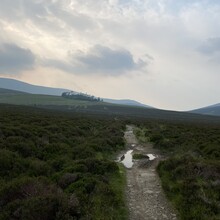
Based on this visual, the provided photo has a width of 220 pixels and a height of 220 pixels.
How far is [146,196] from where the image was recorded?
10.7 metres

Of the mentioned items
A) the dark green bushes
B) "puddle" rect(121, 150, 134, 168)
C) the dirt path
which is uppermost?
the dark green bushes

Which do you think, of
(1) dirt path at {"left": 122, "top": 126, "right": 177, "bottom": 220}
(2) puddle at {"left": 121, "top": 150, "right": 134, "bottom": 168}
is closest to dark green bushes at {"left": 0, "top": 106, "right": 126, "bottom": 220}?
(1) dirt path at {"left": 122, "top": 126, "right": 177, "bottom": 220}

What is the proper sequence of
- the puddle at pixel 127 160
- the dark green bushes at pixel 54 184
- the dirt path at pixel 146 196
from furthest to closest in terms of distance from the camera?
the puddle at pixel 127 160, the dirt path at pixel 146 196, the dark green bushes at pixel 54 184

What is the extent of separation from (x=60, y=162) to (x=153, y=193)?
523 cm

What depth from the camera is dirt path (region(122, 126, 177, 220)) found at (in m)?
8.90

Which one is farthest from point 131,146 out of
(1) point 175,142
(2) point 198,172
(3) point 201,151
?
(2) point 198,172

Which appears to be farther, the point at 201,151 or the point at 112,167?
the point at 201,151

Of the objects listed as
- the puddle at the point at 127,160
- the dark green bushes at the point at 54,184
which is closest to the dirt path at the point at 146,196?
the dark green bushes at the point at 54,184

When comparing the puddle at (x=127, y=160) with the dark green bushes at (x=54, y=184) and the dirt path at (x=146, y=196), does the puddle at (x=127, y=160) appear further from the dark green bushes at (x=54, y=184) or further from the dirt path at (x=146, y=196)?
the dark green bushes at (x=54, y=184)

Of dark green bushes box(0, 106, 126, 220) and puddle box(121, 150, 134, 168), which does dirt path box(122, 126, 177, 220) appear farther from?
puddle box(121, 150, 134, 168)

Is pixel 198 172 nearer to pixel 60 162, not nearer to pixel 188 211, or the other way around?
pixel 188 211

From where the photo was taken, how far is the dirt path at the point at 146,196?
890 cm

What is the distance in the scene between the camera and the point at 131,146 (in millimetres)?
24516

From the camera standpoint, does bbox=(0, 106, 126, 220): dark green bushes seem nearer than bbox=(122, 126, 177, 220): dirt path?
Yes
